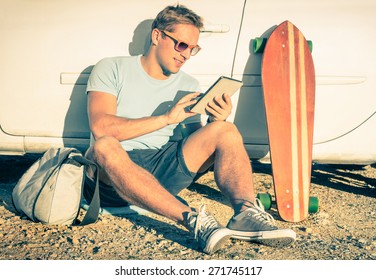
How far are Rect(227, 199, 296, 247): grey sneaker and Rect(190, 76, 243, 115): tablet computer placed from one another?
2.34ft

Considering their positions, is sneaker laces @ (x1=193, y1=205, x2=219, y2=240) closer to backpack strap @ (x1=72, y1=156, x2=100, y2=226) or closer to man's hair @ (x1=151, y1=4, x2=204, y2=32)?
backpack strap @ (x1=72, y1=156, x2=100, y2=226)

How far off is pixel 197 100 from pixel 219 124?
0.19m

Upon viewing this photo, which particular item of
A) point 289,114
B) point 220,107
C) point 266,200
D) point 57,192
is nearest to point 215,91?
point 220,107

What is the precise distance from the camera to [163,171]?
130 inches

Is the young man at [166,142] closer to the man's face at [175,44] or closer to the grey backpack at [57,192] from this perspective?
the man's face at [175,44]

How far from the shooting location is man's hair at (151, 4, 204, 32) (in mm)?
3330

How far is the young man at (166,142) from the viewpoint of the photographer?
9.17 ft

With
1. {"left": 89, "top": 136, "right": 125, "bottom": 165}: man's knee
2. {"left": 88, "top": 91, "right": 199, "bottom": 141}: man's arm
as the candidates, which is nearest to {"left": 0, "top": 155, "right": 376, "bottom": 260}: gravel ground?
{"left": 89, "top": 136, "right": 125, "bottom": 165}: man's knee

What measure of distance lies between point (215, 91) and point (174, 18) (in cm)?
56

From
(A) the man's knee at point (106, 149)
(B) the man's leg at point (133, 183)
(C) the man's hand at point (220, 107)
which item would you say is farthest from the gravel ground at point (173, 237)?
(C) the man's hand at point (220, 107)

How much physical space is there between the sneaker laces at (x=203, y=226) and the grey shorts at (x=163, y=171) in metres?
0.55

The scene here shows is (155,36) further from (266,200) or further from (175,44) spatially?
(266,200)

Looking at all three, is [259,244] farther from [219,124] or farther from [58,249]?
[58,249]

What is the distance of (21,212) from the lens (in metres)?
3.13
